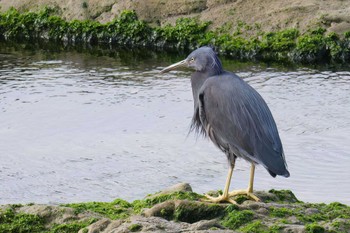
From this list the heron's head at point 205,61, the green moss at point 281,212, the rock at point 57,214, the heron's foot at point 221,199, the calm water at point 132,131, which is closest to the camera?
the green moss at point 281,212

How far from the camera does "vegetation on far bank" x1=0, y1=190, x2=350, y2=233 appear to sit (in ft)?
19.7

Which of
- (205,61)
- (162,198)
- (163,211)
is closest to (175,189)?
(162,198)

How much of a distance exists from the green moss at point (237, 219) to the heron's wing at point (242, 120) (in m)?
0.73

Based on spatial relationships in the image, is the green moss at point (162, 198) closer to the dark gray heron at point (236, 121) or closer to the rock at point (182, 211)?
the dark gray heron at point (236, 121)

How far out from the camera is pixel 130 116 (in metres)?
12.3

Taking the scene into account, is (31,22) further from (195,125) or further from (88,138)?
(195,125)

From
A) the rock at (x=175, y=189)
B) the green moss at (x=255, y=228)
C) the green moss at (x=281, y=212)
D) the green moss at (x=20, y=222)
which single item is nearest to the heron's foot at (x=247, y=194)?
the rock at (x=175, y=189)

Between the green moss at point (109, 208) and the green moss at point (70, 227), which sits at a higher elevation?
the green moss at point (70, 227)

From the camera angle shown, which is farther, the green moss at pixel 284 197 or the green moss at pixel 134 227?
the green moss at pixel 284 197

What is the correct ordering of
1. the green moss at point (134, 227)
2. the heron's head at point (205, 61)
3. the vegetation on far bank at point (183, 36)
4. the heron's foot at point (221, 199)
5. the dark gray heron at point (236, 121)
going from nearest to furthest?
the green moss at point (134, 227) < the heron's foot at point (221, 199) < the dark gray heron at point (236, 121) < the heron's head at point (205, 61) < the vegetation on far bank at point (183, 36)

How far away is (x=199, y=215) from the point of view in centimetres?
621

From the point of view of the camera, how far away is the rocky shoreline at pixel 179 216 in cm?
581

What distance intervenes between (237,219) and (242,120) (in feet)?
3.85

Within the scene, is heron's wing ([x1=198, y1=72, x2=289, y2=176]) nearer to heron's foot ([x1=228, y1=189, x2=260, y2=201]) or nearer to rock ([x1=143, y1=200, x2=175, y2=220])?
heron's foot ([x1=228, y1=189, x2=260, y2=201])
